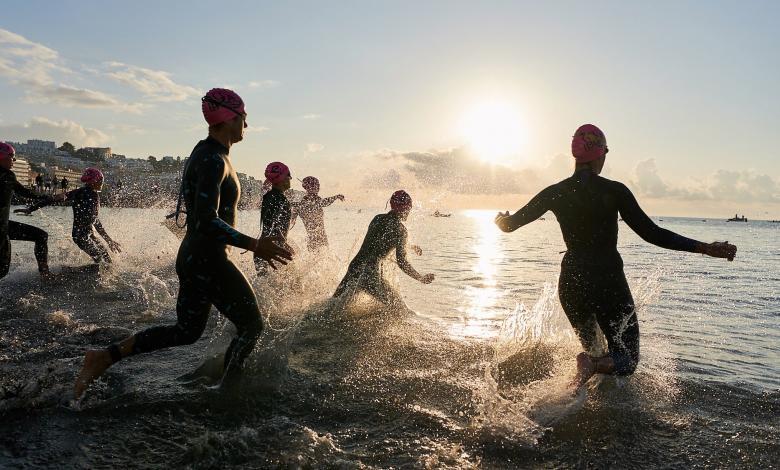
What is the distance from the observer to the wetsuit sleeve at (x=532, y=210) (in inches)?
202

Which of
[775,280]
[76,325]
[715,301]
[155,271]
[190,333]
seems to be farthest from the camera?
[775,280]

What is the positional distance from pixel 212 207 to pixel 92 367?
1762 mm

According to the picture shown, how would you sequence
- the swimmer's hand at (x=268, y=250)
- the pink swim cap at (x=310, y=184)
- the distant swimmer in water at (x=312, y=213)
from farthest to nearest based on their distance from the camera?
the pink swim cap at (x=310, y=184) < the distant swimmer in water at (x=312, y=213) < the swimmer's hand at (x=268, y=250)

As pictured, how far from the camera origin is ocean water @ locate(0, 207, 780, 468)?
3.83 meters

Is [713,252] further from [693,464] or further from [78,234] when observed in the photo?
[78,234]

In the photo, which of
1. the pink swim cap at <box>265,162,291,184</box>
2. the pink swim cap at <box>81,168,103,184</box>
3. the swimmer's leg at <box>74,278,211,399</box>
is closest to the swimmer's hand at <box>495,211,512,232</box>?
the swimmer's leg at <box>74,278,211,399</box>

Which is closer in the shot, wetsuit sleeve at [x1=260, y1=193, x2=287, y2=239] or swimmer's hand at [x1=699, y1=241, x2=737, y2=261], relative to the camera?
swimmer's hand at [x1=699, y1=241, x2=737, y2=261]

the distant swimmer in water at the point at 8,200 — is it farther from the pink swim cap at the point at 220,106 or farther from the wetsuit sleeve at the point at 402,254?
the wetsuit sleeve at the point at 402,254

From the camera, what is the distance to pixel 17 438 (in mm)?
3818

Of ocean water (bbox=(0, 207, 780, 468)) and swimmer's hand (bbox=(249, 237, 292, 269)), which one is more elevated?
swimmer's hand (bbox=(249, 237, 292, 269))

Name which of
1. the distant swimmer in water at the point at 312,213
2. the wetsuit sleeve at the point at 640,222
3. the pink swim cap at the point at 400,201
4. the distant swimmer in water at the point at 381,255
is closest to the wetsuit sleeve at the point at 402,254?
the distant swimmer in water at the point at 381,255

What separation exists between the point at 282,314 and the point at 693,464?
5.91m

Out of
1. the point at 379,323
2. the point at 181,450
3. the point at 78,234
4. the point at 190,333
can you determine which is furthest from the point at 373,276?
the point at 78,234

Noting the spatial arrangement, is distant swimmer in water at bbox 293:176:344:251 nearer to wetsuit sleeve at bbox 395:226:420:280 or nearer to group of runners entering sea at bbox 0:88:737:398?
wetsuit sleeve at bbox 395:226:420:280
